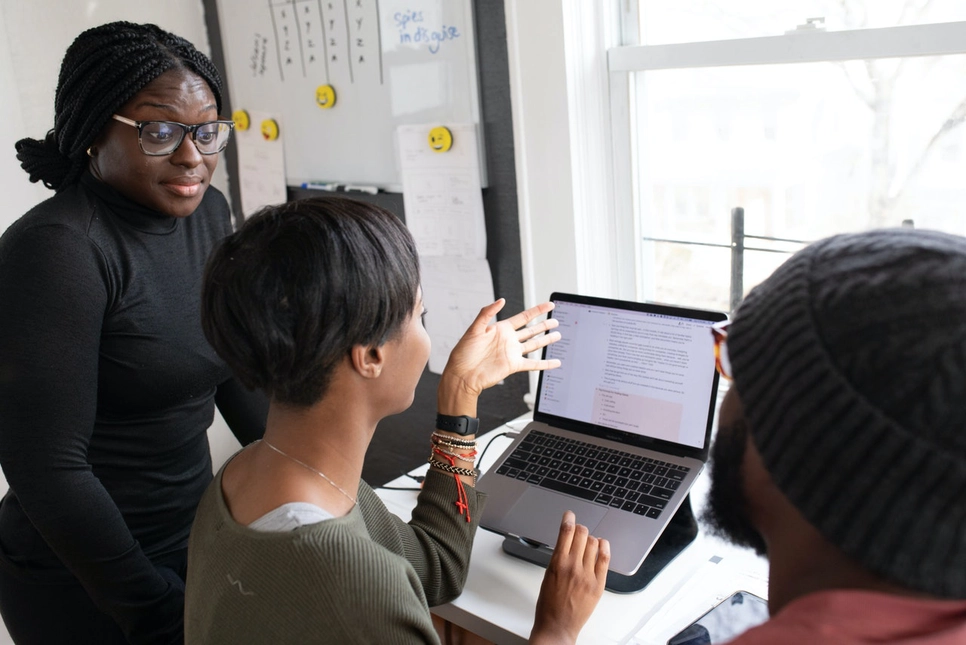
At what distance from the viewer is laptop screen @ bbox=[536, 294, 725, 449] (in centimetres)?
A: 134

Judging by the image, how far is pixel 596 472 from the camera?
1367 mm

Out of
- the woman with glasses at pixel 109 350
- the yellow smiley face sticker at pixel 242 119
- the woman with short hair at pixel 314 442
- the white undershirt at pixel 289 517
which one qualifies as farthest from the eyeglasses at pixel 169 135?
the yellow smiley face sticker at pixel 242 119

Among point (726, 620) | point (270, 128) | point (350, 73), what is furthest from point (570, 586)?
point (270, 128)

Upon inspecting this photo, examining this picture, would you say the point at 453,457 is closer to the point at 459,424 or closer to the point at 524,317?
the point at 459,424

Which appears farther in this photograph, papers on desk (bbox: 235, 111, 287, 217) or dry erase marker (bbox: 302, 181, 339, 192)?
papers on desk (bbox: 235, 111, 287, 217)

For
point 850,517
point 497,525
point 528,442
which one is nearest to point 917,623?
point 850,517

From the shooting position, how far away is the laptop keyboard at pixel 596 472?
130cm

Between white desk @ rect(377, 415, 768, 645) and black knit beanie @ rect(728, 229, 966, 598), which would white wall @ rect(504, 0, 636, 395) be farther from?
black knit beanie @ rect(728, 229, 966, 598)

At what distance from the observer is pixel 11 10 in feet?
7.02

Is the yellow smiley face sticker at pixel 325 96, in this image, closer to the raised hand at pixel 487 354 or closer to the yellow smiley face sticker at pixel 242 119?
the yellow smiley face sticker at pixel 242 119

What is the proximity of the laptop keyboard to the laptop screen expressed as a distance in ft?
0.16

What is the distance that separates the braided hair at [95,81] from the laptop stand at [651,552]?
0.85 metres

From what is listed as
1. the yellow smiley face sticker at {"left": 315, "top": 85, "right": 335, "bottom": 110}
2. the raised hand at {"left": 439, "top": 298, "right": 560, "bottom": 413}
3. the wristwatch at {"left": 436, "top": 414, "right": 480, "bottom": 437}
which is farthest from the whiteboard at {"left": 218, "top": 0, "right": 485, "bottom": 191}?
the wristwatch at {"left": 436, "top": 414, "right": 480, "bottom": 437}

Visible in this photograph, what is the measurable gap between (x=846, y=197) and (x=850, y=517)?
1.11 meters
